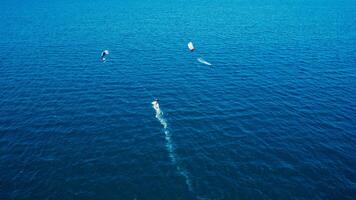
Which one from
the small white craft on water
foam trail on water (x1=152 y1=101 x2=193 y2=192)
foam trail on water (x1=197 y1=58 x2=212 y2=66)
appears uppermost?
foam trail on water (x1=197 y1=58 x2=212 y2=66)

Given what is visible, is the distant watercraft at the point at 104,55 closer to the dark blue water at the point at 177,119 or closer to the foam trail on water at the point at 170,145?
the dark blue water at the point at 177,119

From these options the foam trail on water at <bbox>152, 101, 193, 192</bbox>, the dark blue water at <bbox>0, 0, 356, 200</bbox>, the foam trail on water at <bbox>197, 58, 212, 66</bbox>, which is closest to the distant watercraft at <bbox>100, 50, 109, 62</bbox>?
the dark blue water at <bbox>0, 0, 356, 200</bbox>

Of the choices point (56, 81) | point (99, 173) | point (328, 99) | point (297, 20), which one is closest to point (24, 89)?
point (56, 81)

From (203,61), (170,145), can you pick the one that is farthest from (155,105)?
(203,61)

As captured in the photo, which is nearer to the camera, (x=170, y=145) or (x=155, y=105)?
(x=170, y=145)

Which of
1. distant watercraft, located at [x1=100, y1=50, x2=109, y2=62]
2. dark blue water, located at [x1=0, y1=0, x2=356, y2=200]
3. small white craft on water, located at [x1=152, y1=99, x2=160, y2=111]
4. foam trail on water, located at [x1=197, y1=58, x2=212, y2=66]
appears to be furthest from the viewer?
distant watercraft, located at [x1=100, y1=50, x2=109, y2=62]

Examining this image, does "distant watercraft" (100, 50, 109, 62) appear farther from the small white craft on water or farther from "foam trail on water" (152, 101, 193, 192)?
"foam trail on water" (152, 101, 193, 192)

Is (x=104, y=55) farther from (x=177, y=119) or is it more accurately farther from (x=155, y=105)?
(x=177, y=119)

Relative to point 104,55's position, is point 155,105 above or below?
below
